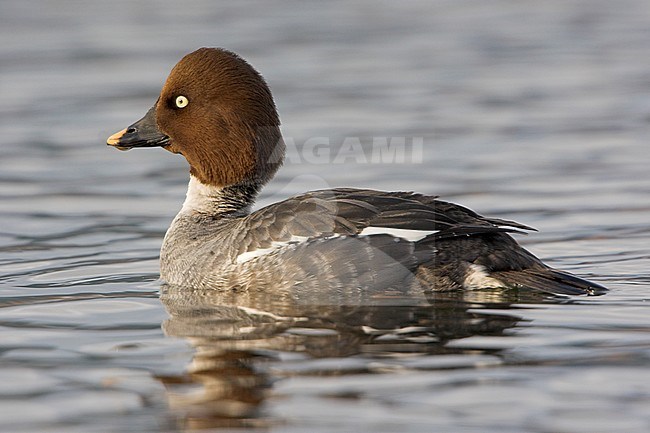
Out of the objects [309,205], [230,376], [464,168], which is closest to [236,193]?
[309,205]

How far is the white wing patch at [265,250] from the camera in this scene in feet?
24.7

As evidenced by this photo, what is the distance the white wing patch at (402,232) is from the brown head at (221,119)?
136cm

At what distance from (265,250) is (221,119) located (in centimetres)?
123

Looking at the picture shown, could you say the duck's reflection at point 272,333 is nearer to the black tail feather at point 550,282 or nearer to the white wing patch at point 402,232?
the black tail feather at point 550,282

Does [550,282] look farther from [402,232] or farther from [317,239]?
[317,239]

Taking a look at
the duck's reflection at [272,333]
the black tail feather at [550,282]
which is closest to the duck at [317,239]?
the black tail feather at [550,282]

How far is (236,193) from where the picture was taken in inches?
339

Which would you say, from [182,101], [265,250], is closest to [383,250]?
[265,250]

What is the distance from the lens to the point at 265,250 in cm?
765

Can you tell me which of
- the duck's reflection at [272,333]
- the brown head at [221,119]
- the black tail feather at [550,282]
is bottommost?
the duck's reflection at [272,333]

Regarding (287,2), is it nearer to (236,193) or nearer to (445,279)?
(236,193)

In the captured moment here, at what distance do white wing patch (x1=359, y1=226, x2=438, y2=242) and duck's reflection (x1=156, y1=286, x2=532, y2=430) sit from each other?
359mm

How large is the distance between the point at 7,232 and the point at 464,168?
418cm

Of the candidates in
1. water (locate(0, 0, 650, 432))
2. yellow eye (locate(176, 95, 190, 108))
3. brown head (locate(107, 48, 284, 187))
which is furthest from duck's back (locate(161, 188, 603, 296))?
yellow eye (locate(176, 95, 190, 108))
